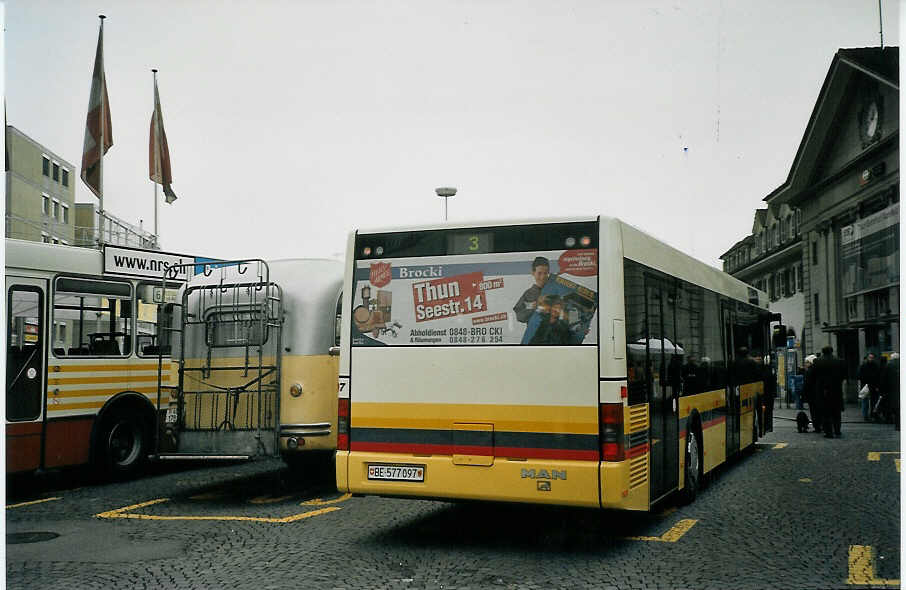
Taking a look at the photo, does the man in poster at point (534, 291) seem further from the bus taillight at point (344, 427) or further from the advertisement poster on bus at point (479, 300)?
the bus taillight at point (344, 427)

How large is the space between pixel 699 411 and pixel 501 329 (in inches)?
150

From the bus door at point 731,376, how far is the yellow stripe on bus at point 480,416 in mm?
5609

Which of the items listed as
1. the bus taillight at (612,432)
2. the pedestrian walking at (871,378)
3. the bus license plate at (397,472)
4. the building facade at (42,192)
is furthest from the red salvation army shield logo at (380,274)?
the building facade at (42,192)

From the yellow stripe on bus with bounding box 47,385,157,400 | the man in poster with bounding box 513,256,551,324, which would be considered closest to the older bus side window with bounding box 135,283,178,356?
the yellow stripe on bus with bounding box 47,385,157,400

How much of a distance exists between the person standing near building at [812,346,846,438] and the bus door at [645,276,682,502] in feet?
35.9

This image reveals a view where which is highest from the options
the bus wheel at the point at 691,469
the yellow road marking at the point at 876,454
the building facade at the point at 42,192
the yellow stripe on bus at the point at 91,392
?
the building facade at the point at 42,192

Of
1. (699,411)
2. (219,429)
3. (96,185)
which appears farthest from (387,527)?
(96,185)

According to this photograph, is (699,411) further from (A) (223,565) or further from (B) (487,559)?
(A) (223,565)

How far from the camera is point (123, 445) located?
12.9 m

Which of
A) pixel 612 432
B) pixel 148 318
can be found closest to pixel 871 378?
pixel 148 318

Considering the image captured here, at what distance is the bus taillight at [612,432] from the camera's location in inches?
285

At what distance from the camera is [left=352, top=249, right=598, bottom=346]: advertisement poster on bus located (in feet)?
24.7

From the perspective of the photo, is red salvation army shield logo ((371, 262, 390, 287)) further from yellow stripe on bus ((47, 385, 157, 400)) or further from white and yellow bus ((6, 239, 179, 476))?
yellow stripe on bus ((47, 385, 157, 400))

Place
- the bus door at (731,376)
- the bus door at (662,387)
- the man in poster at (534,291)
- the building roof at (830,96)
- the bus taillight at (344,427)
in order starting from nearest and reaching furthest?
1. the man in poster at (534,291)
2. the bus taillight at (344,427)
3. the bus door at (662,387)
4. the bus door at (731,376)
5. the building roof at (830,96)
